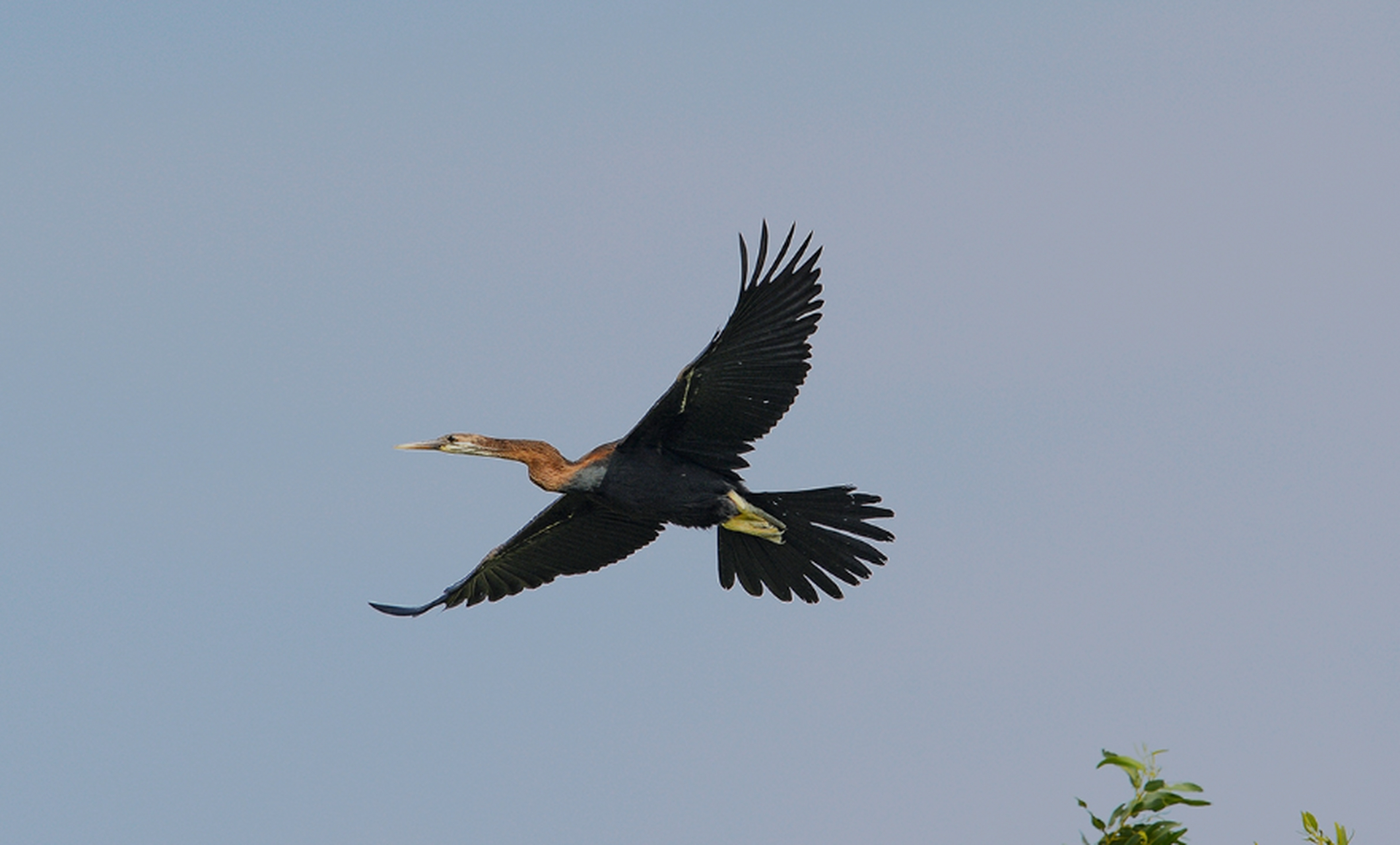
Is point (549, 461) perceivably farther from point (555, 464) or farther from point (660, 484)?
point (660, 484)

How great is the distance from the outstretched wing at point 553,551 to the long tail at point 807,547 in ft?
2.67

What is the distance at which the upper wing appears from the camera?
30.8 ft

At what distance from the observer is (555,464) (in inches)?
398

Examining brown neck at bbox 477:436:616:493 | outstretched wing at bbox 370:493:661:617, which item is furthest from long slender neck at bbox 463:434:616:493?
outstretched wing at bbox 370:493:661:617

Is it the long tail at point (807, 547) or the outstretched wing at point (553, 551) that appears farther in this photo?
the outstretched wing at point (553, 551)

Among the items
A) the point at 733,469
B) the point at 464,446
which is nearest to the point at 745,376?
the point at 733,469

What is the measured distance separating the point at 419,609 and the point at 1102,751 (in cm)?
813

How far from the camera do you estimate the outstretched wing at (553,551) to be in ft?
→ 36.7

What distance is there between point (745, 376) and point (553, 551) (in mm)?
2556

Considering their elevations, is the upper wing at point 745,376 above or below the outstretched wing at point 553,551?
above

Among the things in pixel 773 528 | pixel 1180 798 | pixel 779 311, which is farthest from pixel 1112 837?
pixel 773 528

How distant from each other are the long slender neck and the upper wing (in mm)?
231

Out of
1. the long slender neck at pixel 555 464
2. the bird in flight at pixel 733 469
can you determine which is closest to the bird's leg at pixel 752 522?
the bird in flight at pixel 733 469

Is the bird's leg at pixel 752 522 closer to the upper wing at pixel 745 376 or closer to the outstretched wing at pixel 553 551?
the upper wing at pixel 745 376
